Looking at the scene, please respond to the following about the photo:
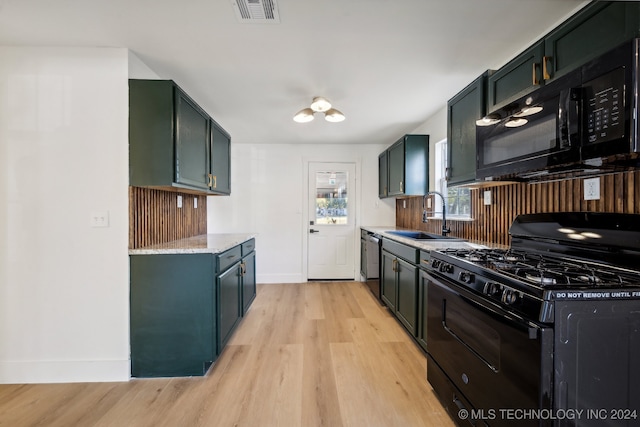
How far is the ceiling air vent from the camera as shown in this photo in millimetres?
1522

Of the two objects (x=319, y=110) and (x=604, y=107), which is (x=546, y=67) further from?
(x=319, y=110)

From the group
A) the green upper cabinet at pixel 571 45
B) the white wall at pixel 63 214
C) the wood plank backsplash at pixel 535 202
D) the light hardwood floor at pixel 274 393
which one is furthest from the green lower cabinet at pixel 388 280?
the white wall at pixel 63 214

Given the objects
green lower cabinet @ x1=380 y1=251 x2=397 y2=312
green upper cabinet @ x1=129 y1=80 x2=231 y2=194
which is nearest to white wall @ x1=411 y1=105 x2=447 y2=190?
green lower cabinet @ x1=380 y1=251 x2=397 y2=312

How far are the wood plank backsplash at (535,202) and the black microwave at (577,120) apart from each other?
0.22m

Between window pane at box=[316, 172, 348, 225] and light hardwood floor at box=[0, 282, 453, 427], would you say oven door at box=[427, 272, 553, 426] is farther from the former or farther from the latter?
window pane at box=[316, 172, 348, 225]

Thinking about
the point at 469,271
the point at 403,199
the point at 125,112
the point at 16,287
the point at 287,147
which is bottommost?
the point at 16,287

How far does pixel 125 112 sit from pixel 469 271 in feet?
8.00

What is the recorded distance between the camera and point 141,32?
1782mm

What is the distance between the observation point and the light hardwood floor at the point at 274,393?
162 centimetres

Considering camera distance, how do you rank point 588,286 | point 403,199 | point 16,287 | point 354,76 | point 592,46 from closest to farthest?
point 588,286
point 592,46
point 16,287
point 354,76
point 403,199

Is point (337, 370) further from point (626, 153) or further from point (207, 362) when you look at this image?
point (626, 153)

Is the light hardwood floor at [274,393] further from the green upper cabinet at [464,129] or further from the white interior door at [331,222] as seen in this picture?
the white interior door at [331,222]

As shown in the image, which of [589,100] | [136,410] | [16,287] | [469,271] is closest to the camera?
[589,100]

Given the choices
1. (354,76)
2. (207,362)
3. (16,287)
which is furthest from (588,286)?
(16,287)
